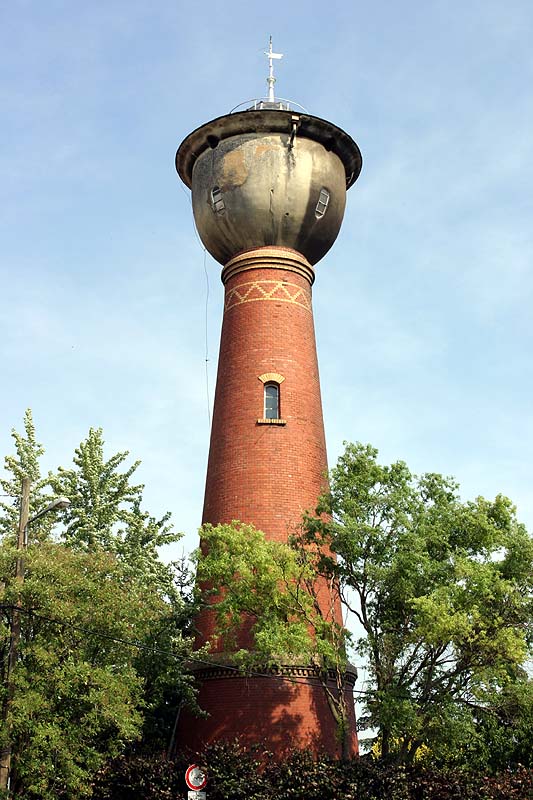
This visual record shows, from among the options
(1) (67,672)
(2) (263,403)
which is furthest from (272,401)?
(1) (67,672)

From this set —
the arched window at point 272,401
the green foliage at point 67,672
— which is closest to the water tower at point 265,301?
the arched window at point 272,401

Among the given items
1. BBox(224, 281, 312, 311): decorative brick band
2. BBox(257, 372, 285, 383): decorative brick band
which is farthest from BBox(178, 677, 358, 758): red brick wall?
BBox(224, 281, 312, 311): decorative brick band

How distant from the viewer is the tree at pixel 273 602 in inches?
680

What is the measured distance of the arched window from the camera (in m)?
23.2

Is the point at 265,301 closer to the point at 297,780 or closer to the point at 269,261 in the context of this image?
the point at 269,261

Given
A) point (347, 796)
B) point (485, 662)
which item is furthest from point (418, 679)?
point (347, 796)

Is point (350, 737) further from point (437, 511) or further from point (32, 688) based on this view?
point (32, 688)

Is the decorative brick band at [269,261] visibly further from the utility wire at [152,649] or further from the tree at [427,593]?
the utility wire at [152,649]

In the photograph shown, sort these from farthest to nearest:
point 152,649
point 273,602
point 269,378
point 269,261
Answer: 1. point 269,261
2. point 269,378
3. point 152,649
4. point 273,602

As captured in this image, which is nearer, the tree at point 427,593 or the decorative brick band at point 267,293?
the tree at point 427,593

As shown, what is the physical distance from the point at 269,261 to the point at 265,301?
3.89 feet

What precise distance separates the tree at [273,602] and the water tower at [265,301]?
295 centimetres

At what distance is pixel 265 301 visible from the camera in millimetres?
24250

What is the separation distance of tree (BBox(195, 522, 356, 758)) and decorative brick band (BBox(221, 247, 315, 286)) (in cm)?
876
